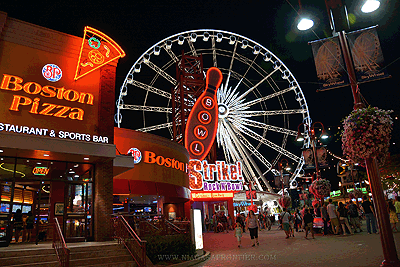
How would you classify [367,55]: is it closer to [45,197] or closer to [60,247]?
[60,247]

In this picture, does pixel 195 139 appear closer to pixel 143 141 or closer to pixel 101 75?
pixel 143 141

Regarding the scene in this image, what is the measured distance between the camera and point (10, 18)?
1228 cm

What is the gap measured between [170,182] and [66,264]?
13.3 m

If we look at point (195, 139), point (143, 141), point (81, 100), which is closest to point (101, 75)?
point (81, 100)

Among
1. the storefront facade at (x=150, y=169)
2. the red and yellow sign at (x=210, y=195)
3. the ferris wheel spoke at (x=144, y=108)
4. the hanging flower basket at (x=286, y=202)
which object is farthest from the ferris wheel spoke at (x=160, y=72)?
the hanging flower basket at (x=286, y=202)

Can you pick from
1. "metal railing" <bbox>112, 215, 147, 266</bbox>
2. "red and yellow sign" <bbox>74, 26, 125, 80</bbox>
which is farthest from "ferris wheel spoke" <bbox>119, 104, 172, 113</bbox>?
"metal railing" <bbox>112, 215, 147, 266</bbox>

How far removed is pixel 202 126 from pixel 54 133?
17.1 meters

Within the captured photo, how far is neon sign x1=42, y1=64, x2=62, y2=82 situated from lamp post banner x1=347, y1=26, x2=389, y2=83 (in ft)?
35.3

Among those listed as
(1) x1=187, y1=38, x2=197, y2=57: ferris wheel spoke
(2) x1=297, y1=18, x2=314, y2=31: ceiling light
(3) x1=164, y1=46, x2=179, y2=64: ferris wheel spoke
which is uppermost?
(1) x1=187, y1=38, x2=197, y2=57: ferris wheel spoke

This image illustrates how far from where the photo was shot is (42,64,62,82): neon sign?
12.8 metres

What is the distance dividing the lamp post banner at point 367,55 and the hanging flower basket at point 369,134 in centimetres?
79

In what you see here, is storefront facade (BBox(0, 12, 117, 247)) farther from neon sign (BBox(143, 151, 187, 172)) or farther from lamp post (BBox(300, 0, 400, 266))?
lamp post (BBox(300, 0, 400, 266))

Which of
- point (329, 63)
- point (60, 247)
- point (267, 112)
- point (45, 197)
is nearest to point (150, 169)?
point (45, 197)

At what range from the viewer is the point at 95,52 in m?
13.9
